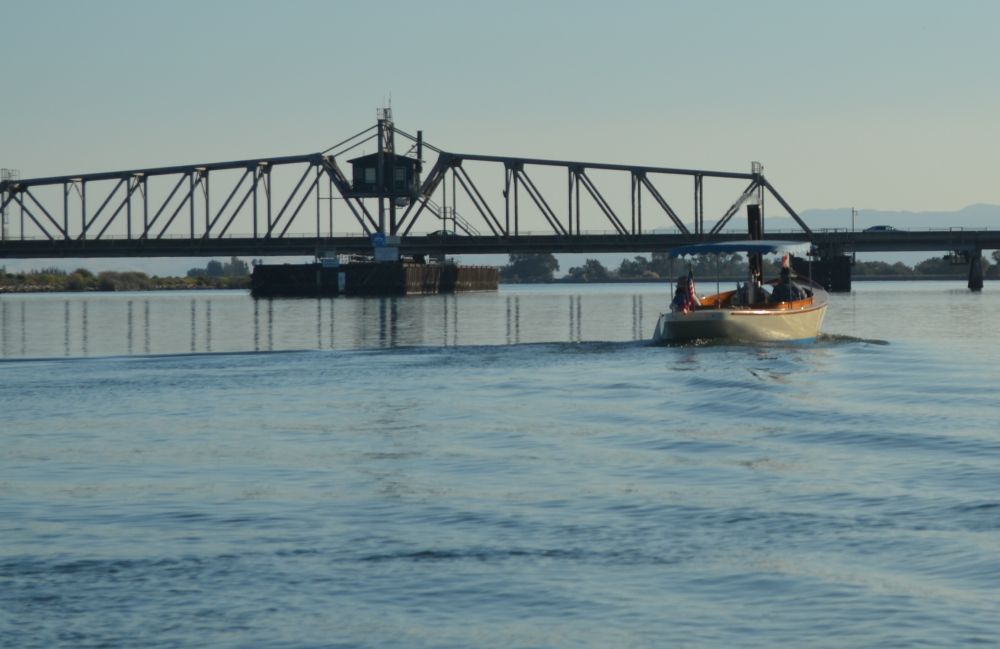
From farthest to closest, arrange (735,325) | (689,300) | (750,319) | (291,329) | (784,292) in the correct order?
(291,329) < (784,292) < (689,300) < (750,319) < (735,325)

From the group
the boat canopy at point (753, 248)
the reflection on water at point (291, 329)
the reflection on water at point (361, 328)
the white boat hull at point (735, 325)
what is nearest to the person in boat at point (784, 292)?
the white boat hull at point (735, 325)

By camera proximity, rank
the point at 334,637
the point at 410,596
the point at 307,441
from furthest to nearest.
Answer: the point at 307,441
the point at 410,596
the point at 334,637

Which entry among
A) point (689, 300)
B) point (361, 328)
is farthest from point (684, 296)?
point (361, 328)

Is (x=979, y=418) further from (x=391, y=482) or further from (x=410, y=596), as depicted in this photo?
(x=410, y=596)

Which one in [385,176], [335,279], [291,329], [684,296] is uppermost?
[385,176]

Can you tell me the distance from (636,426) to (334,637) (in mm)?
16429

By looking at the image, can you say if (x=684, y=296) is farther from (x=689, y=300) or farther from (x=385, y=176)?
(x=385, y=176)

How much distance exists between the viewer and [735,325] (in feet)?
174

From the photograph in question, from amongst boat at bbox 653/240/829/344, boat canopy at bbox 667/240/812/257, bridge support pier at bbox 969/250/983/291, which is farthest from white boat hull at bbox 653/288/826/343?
bridge support pier at bbox 969/250/983/291

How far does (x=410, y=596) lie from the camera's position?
14.8m

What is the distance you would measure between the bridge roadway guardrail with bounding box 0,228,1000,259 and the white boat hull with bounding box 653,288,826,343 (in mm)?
117783

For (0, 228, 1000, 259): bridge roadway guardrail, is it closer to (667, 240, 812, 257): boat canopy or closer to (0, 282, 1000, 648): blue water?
(667, 240, 812, 257): boat canopy

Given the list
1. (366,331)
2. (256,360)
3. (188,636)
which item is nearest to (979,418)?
(188,636)

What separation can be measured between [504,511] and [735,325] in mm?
34734
